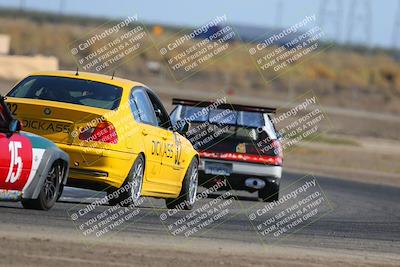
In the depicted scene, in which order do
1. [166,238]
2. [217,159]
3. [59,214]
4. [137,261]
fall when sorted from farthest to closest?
[217,159], [59,214], [166,238], [137,261]

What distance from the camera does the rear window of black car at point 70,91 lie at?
1398 cm

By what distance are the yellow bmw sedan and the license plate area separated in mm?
3292

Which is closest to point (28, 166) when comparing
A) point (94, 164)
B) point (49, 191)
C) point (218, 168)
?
point (49, 191)

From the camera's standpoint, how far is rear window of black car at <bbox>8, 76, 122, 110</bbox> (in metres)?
14.0

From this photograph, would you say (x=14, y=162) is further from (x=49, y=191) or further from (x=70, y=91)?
(x=70, y=91)

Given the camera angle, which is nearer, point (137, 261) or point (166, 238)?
point (137, 261)

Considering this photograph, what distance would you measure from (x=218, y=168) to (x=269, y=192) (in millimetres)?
868

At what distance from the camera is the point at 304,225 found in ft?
49.2

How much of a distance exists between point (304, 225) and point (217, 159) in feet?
12.8

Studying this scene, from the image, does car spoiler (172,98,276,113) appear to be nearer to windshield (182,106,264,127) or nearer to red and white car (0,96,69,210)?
windshield (182,106,264,127)

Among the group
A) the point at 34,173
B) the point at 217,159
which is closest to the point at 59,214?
the point at 34,173

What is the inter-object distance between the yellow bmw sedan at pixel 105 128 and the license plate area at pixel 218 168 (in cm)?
329

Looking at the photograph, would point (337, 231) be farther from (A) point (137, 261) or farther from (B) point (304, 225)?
(A) point (137, 261)

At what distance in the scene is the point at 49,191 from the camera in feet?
41.6
